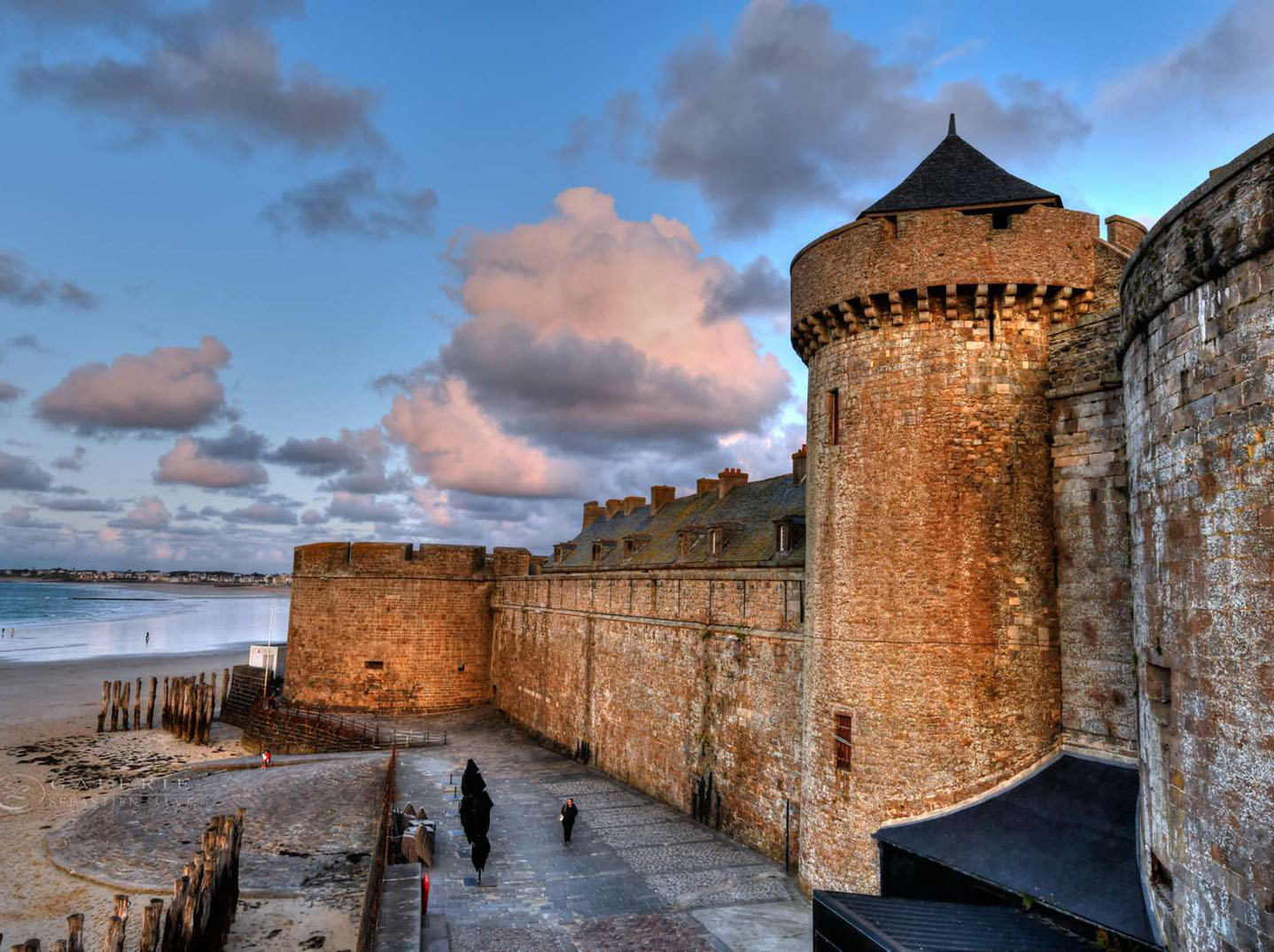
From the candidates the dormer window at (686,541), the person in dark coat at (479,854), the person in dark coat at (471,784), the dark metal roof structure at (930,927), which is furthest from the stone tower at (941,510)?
the dormer window at (686,541)

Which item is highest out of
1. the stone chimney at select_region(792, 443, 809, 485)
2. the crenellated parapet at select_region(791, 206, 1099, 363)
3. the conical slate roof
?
the conical slate roof

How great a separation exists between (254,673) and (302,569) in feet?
19.8

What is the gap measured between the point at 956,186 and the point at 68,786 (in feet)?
97.5

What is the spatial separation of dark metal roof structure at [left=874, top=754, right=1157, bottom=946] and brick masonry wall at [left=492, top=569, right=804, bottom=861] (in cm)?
472

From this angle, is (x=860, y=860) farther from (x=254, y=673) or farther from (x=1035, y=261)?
(x=254, y=673)

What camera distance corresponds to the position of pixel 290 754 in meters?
29.2

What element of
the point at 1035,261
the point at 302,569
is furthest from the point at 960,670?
the point at 302,569

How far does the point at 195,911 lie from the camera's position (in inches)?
525

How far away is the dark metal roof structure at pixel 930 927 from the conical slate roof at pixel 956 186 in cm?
978

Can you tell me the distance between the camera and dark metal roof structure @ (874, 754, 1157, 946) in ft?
29.9

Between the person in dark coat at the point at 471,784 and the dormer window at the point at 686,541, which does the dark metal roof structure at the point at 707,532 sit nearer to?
the dormer window at the point at 686,541

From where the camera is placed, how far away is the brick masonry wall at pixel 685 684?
651 inches

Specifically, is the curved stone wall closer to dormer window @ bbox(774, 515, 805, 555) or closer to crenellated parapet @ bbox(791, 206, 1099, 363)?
crenellated parapet @ bbox(791, 206, 1099, 363)

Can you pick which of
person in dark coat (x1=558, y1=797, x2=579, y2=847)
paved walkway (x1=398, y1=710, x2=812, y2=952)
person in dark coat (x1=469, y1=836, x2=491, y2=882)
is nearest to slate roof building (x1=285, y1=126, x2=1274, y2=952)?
paved walkway (x1=398, y1=710, x2=812, y2=952)
